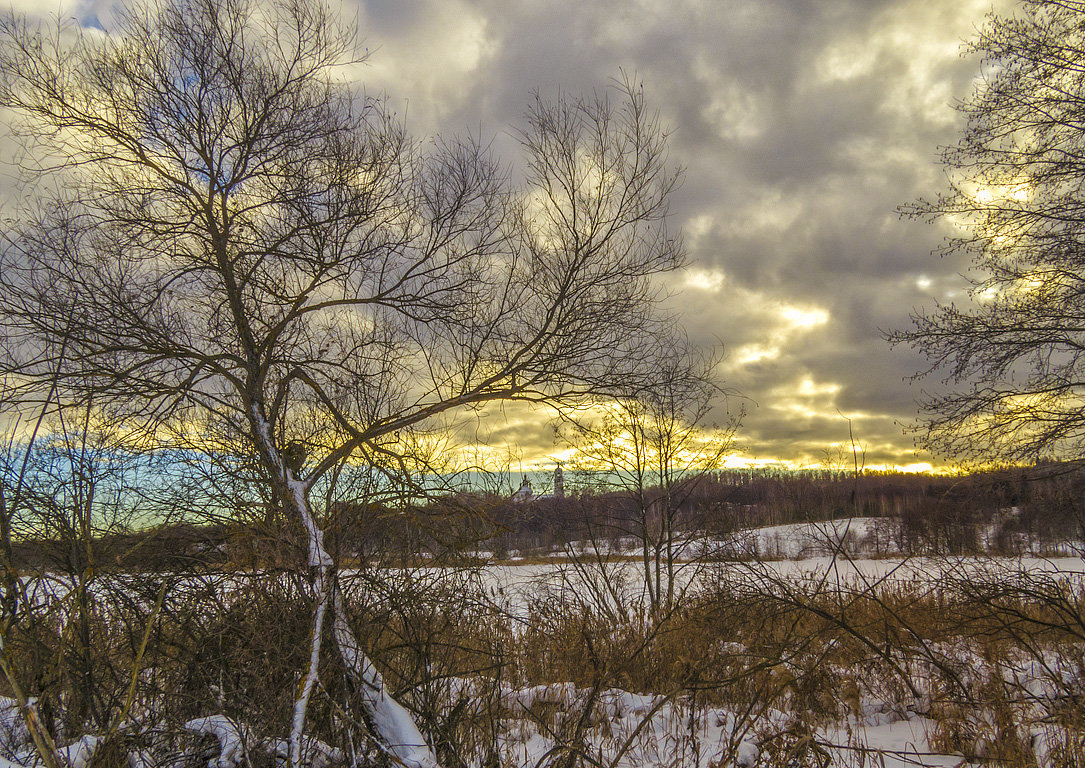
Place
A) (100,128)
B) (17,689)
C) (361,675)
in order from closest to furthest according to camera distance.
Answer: (17,689) < (361,675) < (100,128)

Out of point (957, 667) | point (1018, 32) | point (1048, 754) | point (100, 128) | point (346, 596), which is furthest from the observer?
point (1018, 32)

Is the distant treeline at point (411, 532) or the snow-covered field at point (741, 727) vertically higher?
the distant treeline at point (411, 532)

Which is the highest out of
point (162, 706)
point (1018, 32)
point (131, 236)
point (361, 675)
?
point (1018, 32)

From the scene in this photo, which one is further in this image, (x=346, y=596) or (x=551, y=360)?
(x=551, y=360)

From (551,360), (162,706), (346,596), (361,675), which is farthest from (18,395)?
(551,360)

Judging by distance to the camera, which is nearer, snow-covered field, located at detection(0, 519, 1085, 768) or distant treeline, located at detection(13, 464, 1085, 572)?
snow-covered field, located at detection(0, 519, 1085, 768)

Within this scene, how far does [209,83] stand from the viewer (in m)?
6.82

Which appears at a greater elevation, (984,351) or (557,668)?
(984,351)

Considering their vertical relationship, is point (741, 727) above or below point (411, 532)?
below

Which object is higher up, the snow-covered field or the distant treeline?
the distant treeline

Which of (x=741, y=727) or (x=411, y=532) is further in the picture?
(x=411, y=532)

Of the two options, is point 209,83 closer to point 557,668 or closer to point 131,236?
point 131,236

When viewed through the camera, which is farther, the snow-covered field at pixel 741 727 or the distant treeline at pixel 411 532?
the distant treeline at pixel 411 532

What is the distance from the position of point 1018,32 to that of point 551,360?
9590mm
